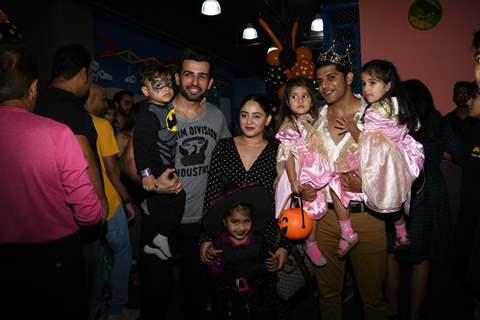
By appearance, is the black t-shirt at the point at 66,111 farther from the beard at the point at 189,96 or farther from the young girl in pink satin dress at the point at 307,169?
the young girl in pink satin dress at the point at 307,169

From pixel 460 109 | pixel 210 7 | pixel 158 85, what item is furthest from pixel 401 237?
pixel 210 7

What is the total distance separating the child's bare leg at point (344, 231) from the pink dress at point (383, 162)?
0.58 ft

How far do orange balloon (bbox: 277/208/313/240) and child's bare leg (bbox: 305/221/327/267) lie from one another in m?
0.08

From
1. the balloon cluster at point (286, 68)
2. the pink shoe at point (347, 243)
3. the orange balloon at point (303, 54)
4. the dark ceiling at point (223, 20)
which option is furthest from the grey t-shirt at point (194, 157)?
the dark ceiling at point (223, 20)

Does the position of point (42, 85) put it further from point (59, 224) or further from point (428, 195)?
point (428, 195)

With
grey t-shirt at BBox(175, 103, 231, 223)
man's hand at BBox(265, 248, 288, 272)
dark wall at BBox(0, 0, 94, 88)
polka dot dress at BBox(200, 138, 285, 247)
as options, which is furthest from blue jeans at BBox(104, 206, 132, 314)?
dark wall at BBox(0, 0, 94, 88)

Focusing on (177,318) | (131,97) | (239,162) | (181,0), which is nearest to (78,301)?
(239,162)

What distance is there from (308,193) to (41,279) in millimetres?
1727

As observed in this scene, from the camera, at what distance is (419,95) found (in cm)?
305

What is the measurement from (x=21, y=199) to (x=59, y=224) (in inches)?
9.6

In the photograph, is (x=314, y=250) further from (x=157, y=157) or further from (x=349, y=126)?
(x=157, y=157)

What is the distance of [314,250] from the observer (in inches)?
102

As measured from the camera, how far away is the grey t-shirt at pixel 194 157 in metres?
Answer: 2.59

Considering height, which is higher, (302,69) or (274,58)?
(274,58)
